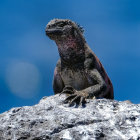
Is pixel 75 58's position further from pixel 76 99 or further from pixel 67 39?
pixel 76 99

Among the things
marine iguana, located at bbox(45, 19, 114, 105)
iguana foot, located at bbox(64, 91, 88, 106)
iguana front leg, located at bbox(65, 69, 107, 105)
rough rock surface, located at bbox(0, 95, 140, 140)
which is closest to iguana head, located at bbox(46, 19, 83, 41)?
marine iguana, located at bbox(45, 19, 114, 105)

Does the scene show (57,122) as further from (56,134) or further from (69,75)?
(69,75)

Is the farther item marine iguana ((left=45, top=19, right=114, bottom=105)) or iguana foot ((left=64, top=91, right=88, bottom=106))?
marine iguana ((left=45, top=19, right=114, bottom=105))

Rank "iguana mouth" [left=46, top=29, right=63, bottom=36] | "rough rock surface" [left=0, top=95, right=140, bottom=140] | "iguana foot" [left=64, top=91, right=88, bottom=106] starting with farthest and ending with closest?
"iguana mouth" [left=46, top=29, right=63, bottom=36]
"iguana foot" [left=64, top=91, right=88, bottom=106]
"rough rock surface" [left=0, top=95, right=140, bottom=140]

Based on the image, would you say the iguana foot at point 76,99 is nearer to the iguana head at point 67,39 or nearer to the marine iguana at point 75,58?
the marine iguana at point 75,58

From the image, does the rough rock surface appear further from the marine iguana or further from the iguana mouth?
the iguana mouth

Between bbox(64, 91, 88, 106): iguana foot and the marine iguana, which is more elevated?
the marine iguana

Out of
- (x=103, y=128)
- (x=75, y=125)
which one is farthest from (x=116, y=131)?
(x=75, y=125)

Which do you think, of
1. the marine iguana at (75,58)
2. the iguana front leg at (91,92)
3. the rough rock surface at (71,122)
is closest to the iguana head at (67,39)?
the marine iguana at (75,58)
